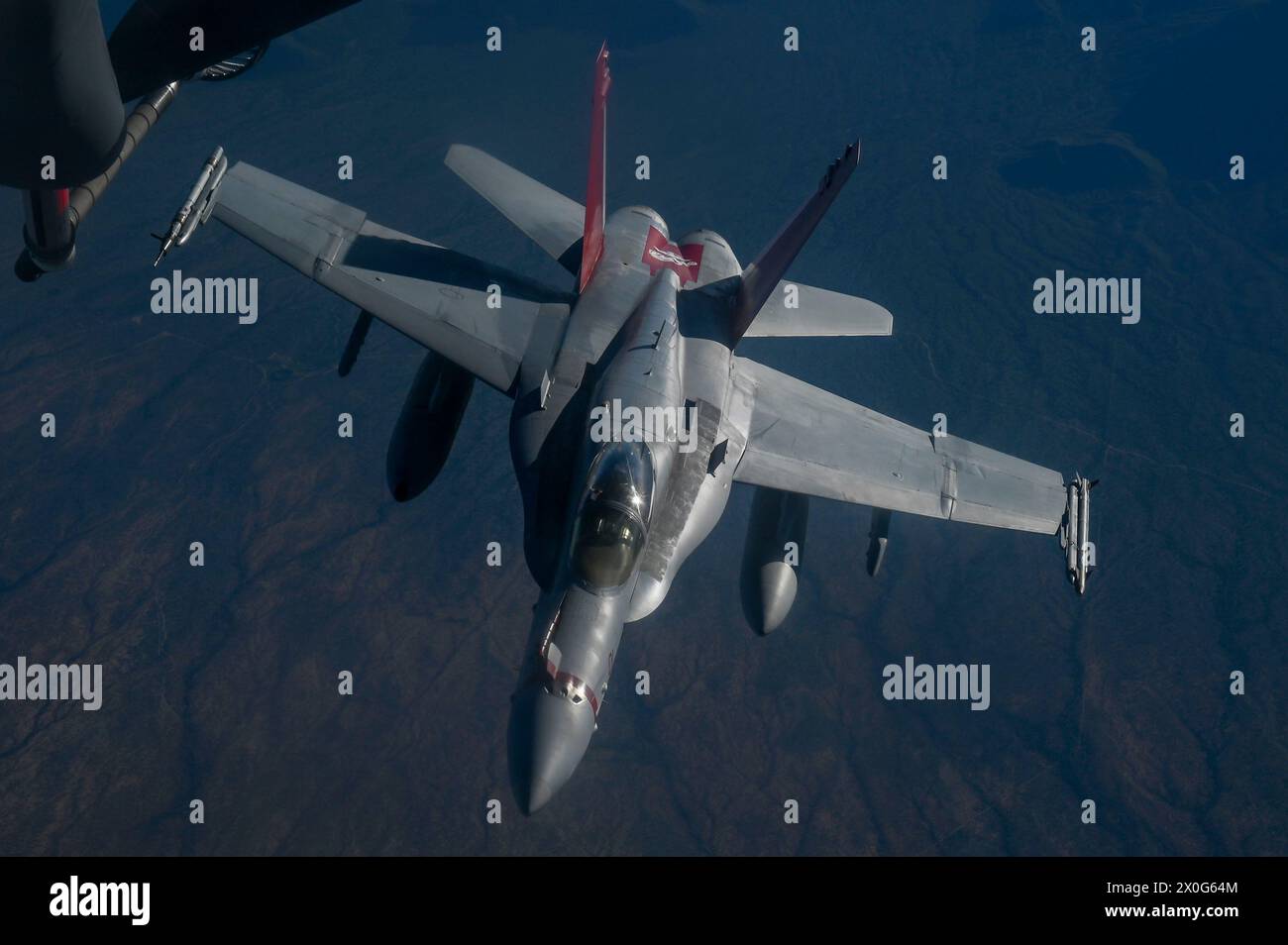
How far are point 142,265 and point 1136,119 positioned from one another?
9836 centimetres

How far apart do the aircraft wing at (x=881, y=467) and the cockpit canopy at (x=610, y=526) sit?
Answer: 4.34 m

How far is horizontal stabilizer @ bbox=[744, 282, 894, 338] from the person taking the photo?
2192 cm

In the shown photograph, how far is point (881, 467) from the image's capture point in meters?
19.0

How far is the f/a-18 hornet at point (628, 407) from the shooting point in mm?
14375

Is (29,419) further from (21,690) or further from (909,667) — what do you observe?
(909,667)

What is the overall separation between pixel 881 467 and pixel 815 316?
5.24 metres

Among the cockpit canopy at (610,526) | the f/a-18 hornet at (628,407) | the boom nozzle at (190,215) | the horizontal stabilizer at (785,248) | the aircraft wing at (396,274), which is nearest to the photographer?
the cockpit canopy at (610,526)

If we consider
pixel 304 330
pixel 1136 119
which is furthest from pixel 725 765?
pixel 1136 119

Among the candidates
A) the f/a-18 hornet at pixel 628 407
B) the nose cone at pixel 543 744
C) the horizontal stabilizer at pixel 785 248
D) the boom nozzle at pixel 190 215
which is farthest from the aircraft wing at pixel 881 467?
the boom nozzle at pixel 190 215

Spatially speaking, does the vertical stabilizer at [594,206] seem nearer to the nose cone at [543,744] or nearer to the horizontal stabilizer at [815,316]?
the horizontal stabilizer at [815,316]

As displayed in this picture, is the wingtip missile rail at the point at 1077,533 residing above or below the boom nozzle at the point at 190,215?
below

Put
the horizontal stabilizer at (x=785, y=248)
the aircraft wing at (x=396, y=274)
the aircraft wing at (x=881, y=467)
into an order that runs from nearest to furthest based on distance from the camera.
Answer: the horizontal stabilizer at (x=785, y=248) < the aircraft wing at (x=881, y=467) < the aircraft wing at (x=396, y=274)

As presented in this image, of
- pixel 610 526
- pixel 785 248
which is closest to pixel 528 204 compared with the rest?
pixel 785 248

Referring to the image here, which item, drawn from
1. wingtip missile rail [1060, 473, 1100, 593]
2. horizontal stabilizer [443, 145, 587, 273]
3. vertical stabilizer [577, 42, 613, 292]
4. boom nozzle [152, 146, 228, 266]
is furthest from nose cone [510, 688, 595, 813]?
horizontal stabilizer [443, 145, 587, 273]
